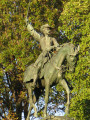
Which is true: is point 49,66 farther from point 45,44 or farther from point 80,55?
point 80,55

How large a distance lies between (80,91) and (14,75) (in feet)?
15.6

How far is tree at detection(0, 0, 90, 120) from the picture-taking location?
63.8 ft

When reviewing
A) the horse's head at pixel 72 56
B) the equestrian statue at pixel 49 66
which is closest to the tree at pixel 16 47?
the equestrian statue at pixel 49 66

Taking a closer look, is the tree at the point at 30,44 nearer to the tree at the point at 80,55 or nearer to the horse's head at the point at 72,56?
the tree at the point at 80,55

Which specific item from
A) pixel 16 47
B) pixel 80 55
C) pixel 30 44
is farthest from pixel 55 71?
pixel 30 44

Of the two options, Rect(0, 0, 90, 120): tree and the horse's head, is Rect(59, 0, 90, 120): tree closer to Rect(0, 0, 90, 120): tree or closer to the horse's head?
Rect(0, 0, 90, 120): tree

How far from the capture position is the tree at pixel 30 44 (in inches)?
765

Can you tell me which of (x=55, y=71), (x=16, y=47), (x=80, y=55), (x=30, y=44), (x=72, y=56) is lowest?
(x=55, y=71)

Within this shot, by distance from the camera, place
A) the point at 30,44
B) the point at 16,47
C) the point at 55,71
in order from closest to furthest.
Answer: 1. the point at 55,71
2. the point at 16,47
3. the point at 30,44

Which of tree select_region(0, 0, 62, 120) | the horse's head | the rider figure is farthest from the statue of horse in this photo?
tree select_region(0, 0, 62, 120)

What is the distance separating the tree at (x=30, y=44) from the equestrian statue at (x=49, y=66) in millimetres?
5984

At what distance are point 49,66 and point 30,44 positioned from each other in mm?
8712

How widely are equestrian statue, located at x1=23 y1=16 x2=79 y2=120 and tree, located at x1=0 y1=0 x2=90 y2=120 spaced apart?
236 inches

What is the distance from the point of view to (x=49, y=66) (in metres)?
12.4
